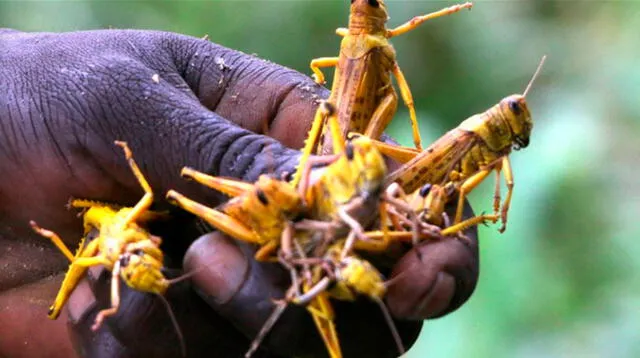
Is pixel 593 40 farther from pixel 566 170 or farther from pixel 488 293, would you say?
pixel 488 293

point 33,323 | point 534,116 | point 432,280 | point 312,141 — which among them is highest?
point 312,141

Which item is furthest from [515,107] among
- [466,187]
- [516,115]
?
[466,187]

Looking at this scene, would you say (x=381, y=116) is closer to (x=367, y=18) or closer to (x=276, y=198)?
(x=367, y=18)

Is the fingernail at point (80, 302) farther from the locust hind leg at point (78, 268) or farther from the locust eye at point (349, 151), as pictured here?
the locust eye at point (349, 151)

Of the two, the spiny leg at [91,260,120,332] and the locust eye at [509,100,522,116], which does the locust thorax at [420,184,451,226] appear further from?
the spiny leg at [91,260,120,332]

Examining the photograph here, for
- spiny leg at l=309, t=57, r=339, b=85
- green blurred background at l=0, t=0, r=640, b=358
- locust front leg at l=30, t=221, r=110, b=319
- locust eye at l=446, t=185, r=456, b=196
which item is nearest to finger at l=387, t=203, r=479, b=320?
locust eye at l=446, t=185, r=456, b=196

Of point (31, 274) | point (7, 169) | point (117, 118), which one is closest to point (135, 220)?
point (117, 118)
